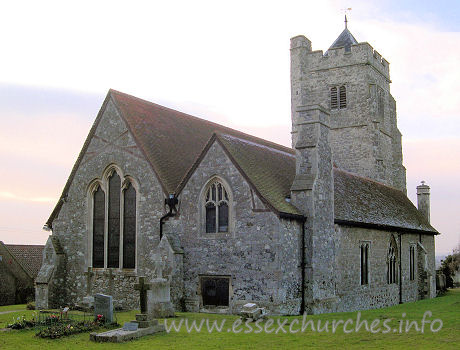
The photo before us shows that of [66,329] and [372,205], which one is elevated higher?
[372,205]

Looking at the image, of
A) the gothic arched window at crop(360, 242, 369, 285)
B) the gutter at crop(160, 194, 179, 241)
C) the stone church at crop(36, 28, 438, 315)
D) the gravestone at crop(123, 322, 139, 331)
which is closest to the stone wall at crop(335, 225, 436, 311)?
the stone church at crop(36, 28, 438, 315)

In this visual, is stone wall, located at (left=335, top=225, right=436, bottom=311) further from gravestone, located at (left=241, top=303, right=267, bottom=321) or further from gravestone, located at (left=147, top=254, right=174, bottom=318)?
gravestone, located at (left=147, top=254, right=174, bottom=318)

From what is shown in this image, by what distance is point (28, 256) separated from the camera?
3800 cm

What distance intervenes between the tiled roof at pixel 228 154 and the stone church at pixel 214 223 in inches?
3.0

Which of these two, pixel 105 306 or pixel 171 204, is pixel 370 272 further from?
pixel 105 306

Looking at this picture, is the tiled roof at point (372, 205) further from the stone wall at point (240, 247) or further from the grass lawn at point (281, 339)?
the grass lawn at point (281, 339)

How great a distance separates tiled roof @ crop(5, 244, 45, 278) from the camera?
36531mm

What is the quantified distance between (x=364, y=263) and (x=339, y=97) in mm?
16998

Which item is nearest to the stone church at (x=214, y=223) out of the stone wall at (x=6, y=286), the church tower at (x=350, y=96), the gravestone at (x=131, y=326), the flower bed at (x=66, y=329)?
the flower bed at (x=66, y=329)

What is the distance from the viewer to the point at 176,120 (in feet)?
93.4

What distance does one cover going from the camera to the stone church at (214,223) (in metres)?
20.6

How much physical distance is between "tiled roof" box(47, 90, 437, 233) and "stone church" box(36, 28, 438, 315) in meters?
0.08

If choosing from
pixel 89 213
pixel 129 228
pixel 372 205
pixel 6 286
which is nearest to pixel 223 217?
pixel 129 228

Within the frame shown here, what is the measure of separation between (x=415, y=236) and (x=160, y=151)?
18.3 m
